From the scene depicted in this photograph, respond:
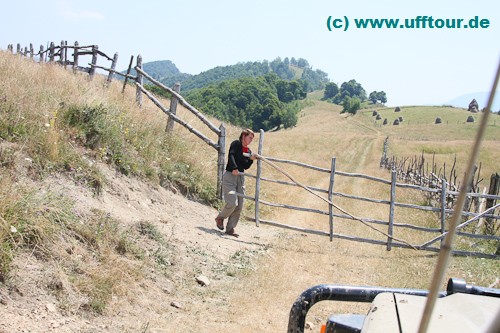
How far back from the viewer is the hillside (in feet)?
15.4

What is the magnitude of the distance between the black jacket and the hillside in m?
1.15

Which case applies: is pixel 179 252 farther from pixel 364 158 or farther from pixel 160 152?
pixel 364 158

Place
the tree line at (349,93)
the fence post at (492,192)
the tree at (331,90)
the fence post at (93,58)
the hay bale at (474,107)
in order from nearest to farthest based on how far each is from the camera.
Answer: the fence post at (492,192), the fence post at (93,58), the hay bale at (474,107), the tree line at (349,93), the tree at (331,90)

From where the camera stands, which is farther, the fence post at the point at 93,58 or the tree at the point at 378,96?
the tree at the point at 378,96

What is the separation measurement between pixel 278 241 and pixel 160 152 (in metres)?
2.89

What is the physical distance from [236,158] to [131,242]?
3.19 metres

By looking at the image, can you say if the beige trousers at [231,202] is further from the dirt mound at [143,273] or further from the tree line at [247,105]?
the tree line at [247,105]

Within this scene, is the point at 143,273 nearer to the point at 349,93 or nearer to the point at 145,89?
the point at 145,89

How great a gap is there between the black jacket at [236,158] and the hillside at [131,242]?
3.78ft

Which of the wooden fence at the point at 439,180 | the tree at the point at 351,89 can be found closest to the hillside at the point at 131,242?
the wooden fence at the point at 439,180

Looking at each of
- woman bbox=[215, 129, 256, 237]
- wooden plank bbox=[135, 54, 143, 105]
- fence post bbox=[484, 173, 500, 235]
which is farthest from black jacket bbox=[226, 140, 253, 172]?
fence post bbox=[484, 173, 500, 235]

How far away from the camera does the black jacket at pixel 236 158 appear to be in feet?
28.6

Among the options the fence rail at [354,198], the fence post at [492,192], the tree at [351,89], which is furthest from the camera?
the tree at [351,89]

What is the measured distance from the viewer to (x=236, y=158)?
8.82 m
